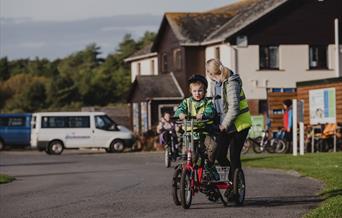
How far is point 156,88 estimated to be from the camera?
4944 centimetres

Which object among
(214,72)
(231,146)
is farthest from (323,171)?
(214,72)

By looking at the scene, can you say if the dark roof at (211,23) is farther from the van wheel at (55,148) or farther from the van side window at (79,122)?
the van wheel at (55,148)

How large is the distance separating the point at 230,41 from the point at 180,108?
34.2m

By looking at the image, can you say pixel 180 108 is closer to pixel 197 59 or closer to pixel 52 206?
pixel 52 206

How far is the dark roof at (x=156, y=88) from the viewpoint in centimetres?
4872

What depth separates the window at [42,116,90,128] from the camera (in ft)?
130

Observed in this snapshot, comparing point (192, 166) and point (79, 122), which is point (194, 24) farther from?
point (192, 166)

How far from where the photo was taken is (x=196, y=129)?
1134 centimetres

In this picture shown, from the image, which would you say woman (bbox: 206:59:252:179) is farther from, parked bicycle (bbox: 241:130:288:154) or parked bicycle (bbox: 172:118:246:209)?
parked bicycle (bbox: 241:130:288:154)

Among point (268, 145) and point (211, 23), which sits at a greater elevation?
point (211, 23)

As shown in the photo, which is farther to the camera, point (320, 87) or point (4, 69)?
point (4, 69)

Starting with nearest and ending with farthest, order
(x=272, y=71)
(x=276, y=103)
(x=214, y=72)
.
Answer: (x=214, y=72) → (x=276, y=103) → (x=272, y=71)

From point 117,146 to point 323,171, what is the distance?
79.7 ft

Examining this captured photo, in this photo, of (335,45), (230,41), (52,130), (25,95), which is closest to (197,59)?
(230,41)
